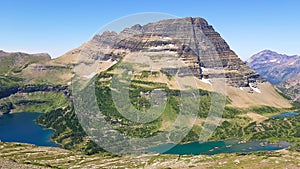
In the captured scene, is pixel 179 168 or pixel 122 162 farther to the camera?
pixel 122 162

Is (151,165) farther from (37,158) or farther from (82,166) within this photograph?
(37,158)

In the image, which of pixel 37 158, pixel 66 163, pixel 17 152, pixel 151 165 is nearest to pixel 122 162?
pixel 151 165

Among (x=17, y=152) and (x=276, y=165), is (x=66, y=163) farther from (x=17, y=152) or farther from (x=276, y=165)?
(x=276, y=165)

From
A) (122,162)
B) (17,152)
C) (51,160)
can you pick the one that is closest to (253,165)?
(122,162)

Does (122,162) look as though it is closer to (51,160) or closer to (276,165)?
(51,160)

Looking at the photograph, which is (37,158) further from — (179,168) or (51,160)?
(179,168)

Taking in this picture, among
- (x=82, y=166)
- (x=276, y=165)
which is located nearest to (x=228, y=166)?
(x=276, y=165)

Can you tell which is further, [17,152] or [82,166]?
[17,152]
